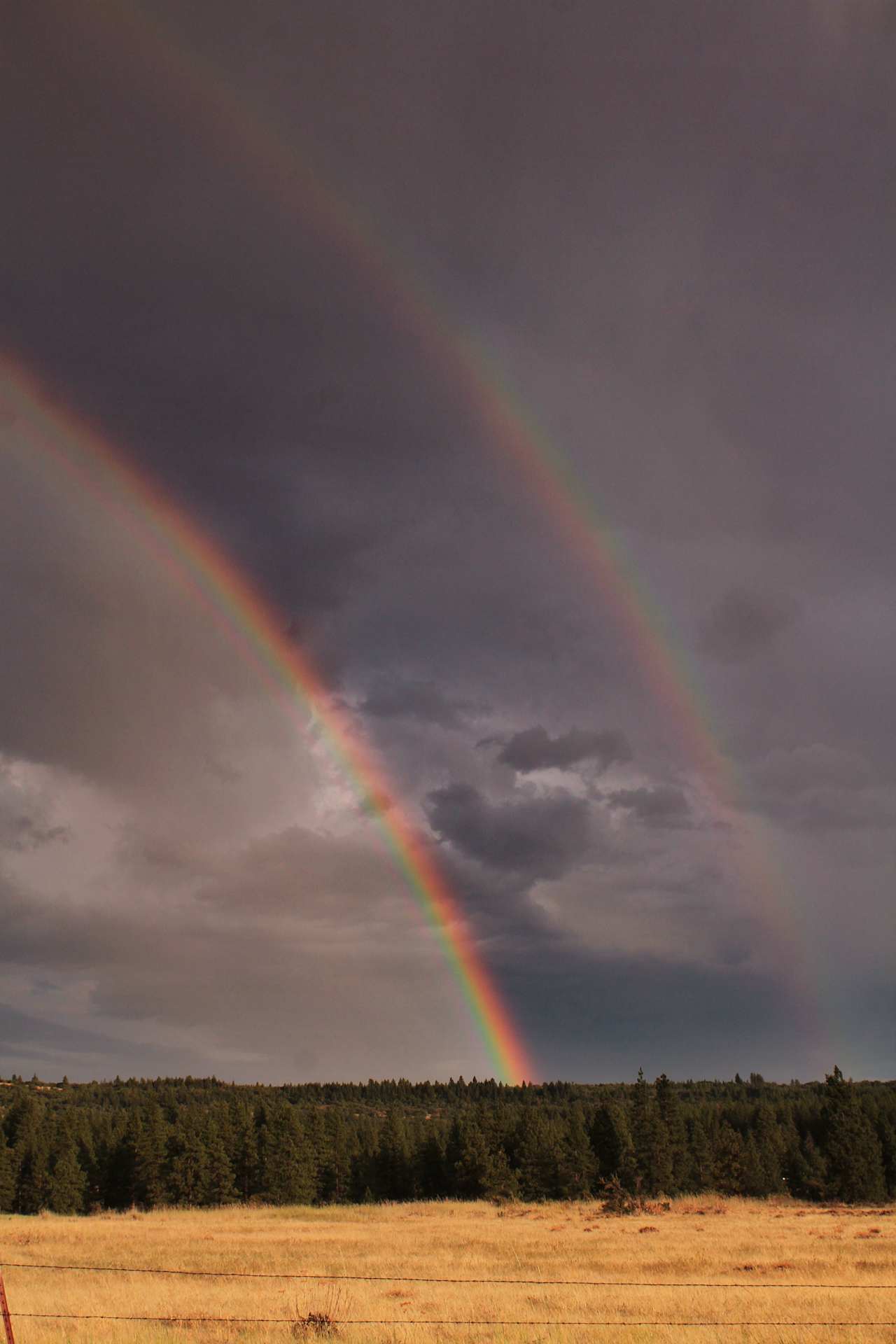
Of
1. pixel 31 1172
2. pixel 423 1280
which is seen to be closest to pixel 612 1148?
pixel 31 1172

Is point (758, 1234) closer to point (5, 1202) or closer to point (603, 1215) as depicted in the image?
point (603, 1215)

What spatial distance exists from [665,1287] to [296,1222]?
39.1 m

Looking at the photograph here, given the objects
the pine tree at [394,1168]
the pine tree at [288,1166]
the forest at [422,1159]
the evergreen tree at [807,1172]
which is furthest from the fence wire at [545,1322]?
the pine tree at [394,1168]

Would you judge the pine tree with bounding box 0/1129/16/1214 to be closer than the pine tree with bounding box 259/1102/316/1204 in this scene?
No

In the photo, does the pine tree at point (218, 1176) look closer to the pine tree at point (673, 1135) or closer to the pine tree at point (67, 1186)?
the pine tree at point (67, 1186)

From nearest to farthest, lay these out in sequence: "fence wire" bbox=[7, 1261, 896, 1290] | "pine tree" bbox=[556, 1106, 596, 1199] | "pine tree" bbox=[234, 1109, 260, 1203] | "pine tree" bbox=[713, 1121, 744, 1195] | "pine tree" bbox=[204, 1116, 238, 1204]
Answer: "fence wire" bbox=[7, 1261, 896, 1290] → "pine tree" bbox=[556, 1106, 596, 1199] → "pine tree" bbox=[204, 1116, 238, 1204] → "pine tree" bbox=[713, 1121, 744, 1195] → "pine tree" bbox=[234, 1109, 260, 1203]

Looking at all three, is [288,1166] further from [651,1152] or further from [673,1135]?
[673,1135]

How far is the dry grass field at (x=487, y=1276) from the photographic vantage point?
57.8ft

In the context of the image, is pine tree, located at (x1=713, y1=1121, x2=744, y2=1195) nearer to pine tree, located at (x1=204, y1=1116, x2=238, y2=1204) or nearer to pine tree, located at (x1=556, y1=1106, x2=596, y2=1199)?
pine tree, located at (x1=556, y1=1106, x2=596, y2=1199)

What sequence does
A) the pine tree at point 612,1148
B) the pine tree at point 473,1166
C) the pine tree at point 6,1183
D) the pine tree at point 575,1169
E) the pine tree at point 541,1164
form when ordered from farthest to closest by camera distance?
the pine tree at point 6,1183
the pine tree at point 612,1148
the pine tree at point 473,1166
the pine tree at point 541,1164
the pine tree at point 575,1169

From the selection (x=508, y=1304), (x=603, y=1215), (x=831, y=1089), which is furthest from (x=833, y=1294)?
(x=831, y=1089)

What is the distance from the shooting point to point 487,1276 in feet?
90.1

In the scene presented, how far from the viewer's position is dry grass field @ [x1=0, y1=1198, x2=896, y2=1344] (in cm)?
1762

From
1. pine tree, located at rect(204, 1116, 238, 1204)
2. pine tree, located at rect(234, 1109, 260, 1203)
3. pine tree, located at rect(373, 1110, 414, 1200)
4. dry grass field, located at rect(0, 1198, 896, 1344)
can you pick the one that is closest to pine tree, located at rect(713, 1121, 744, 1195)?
pine tree, located at rect(373, 1110, 414, 1200)
